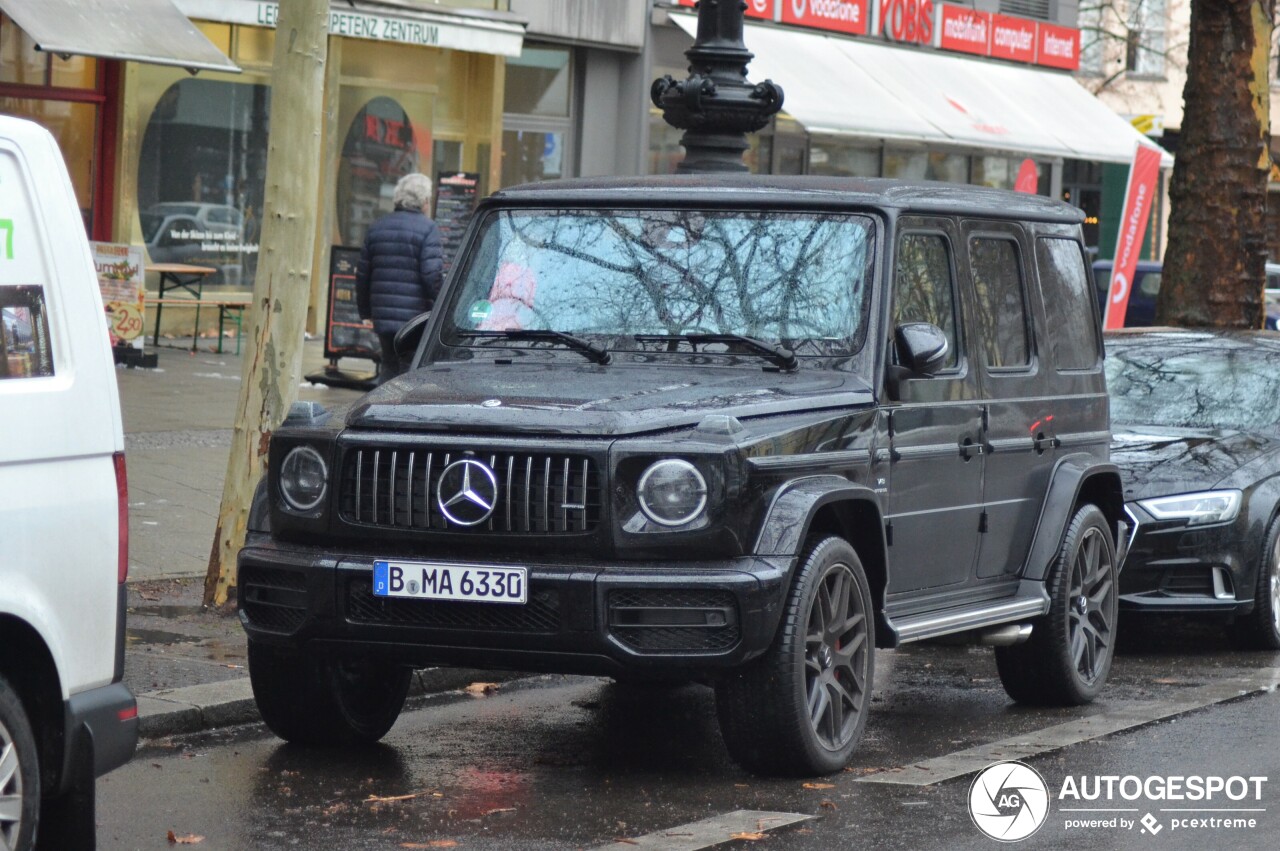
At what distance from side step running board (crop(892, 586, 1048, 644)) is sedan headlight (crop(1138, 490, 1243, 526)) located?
2.17m

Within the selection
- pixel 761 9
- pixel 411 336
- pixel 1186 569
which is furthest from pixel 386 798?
pixel 761 9

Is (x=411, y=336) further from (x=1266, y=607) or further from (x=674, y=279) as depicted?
(x=1266, y=607)

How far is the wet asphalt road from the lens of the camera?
582 centimetres

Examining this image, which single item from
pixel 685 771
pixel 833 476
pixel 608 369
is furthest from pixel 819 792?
pixel 608 369

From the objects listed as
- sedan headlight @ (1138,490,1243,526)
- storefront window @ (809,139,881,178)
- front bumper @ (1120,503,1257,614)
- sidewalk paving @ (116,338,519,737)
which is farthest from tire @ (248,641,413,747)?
storefront window @ (809,139,881,178)

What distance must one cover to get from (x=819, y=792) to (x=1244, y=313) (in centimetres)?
1225

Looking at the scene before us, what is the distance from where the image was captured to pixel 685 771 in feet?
22.1

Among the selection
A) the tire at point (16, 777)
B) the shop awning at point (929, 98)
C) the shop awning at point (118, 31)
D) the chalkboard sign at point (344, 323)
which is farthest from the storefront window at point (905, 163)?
the tire at point (16, 777)

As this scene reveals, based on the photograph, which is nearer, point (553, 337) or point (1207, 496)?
point (553, 337)

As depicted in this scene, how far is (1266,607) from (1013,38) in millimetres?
25809

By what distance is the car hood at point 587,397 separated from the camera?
6188mm

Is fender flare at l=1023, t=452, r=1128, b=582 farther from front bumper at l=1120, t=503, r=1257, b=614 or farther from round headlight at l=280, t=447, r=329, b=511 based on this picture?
round headlight at l=280, t=447, r=329, b=511

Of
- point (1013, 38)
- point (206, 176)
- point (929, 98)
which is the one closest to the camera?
point (206, 176)

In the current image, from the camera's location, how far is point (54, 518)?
470 centimetres
